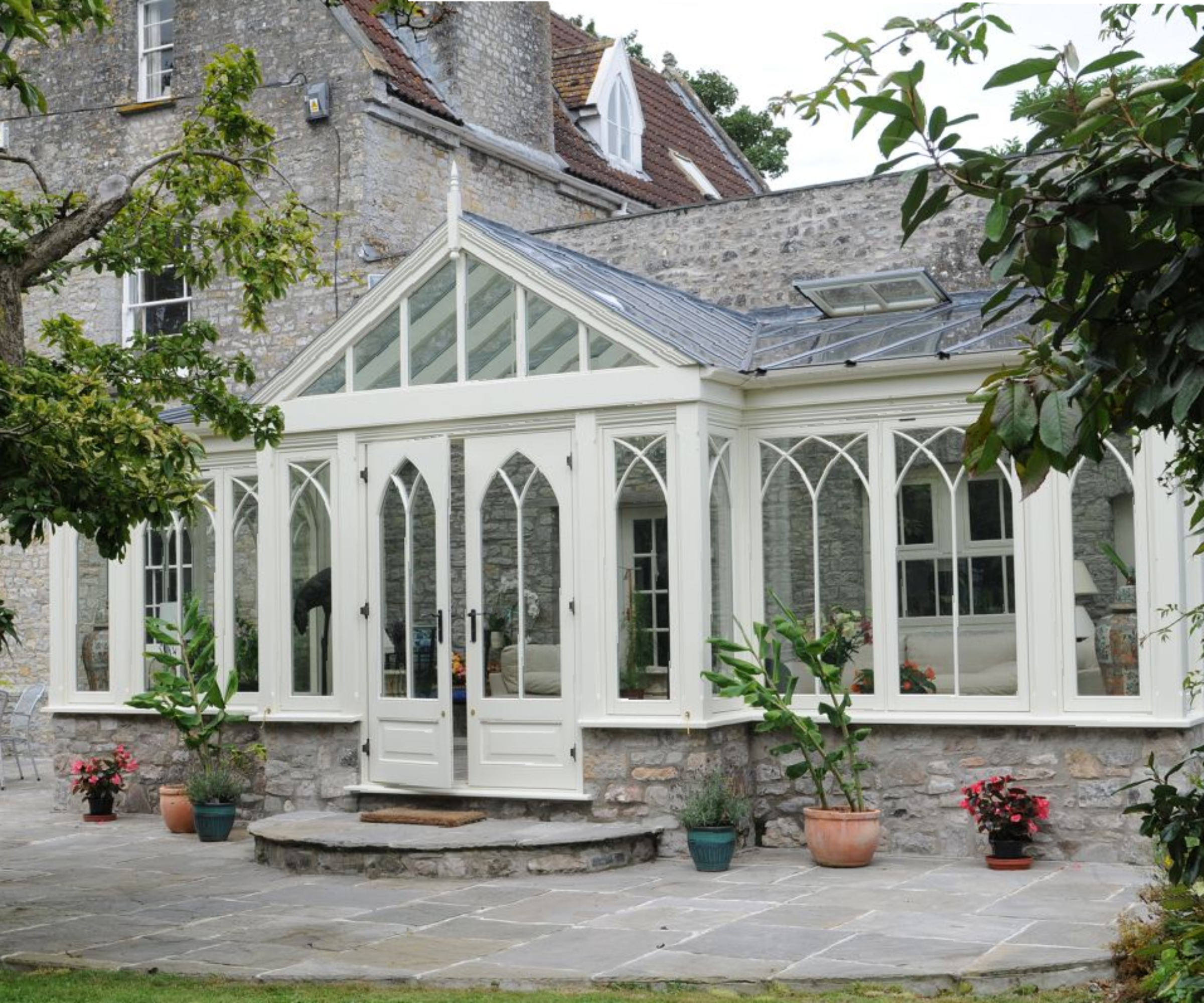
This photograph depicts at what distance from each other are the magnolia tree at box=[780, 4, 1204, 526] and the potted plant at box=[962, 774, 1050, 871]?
A: 21.7 ft

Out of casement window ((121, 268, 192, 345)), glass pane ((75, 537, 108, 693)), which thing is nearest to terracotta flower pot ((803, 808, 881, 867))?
glass pane ((75, 537, 108, 693))

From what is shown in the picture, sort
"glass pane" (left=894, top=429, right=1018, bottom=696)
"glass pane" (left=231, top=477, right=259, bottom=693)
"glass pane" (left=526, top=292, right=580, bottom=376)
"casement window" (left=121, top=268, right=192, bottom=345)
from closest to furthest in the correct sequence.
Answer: "glass pane" (left=894, top=429, right=1018, bottom=696), "glass pane" (left=526, top=292, right=580, bottom=376), "glass pane" (left=231, top=477, right=259, bottom=693), "casement window" (left=121, top=268, right=192, bottom=345)

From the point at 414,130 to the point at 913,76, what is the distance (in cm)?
1340

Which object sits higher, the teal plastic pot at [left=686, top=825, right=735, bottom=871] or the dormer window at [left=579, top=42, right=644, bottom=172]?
the dormer window at [left=579, top=42, right=644, bottom=172]

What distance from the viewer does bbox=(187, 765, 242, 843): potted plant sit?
36.3 feet

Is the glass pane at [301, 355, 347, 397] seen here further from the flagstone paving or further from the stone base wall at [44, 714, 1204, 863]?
the flagstone paving

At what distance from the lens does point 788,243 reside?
1388 cm

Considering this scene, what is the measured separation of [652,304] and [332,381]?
2.36 m

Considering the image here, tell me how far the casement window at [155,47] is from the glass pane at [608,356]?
8263 mm

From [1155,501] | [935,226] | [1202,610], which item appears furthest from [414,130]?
[1202,610]

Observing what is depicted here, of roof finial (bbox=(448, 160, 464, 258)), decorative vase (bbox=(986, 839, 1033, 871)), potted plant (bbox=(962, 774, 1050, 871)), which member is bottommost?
decorative vase (bbox=(986, 839, 1033, 871))

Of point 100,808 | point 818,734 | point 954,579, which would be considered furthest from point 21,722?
point 954,579

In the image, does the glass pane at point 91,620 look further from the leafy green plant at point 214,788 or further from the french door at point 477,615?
the french door at point 477,615

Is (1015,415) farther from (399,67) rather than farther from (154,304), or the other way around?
(154,304)
